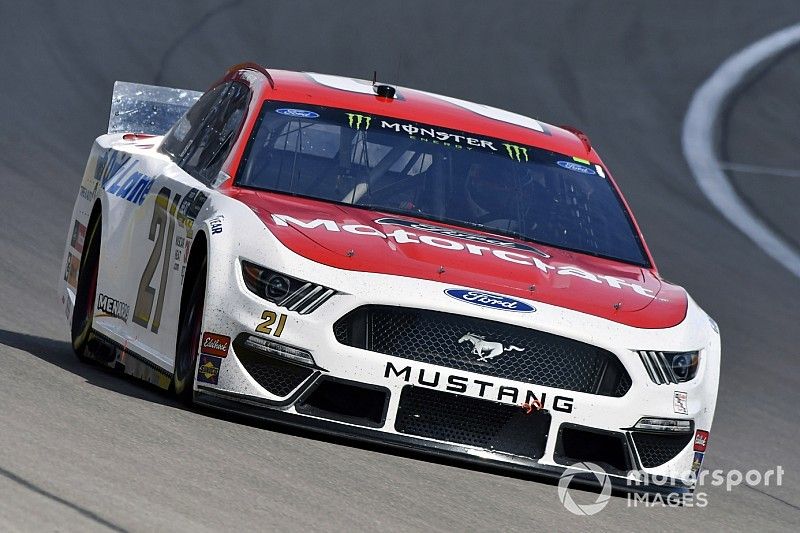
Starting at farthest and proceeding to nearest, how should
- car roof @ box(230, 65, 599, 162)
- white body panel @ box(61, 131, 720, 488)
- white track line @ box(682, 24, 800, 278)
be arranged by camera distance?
white track line @ box(682, 24, 800, 278)
car roof @ box(230, 65, 599, 162)
white body panel @ box(61, 131, 720, 488)

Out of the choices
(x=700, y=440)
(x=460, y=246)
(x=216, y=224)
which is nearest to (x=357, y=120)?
(x=460, y=246)

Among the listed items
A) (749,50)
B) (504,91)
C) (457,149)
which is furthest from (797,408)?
(749,50)

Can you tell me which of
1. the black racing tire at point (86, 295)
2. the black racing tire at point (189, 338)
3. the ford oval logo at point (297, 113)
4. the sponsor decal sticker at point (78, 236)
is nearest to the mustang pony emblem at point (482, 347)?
the black racing tire at point (189, 338)

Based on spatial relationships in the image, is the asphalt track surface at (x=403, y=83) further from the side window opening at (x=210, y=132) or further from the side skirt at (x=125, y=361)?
the side window opening at (x=210, y=132)

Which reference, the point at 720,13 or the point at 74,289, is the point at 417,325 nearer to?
the point at 74,289

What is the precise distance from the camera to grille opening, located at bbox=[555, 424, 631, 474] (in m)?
6.36

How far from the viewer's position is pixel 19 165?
13938 mm

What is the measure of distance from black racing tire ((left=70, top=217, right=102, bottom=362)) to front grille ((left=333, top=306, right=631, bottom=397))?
216 cm

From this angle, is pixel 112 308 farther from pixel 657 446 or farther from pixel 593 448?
pixel 657 446

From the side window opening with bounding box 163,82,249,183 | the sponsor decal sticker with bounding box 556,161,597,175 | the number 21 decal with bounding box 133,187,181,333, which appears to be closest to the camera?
the number 21 decal with bounding box 133,187,181,333

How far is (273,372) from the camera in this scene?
6.29 metres

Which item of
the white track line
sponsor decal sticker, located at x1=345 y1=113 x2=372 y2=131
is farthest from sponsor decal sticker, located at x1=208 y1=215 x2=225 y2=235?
the white track line

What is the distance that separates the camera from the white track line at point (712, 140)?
15.5 m

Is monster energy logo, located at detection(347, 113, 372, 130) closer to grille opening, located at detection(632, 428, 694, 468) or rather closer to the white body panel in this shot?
the white body panel
